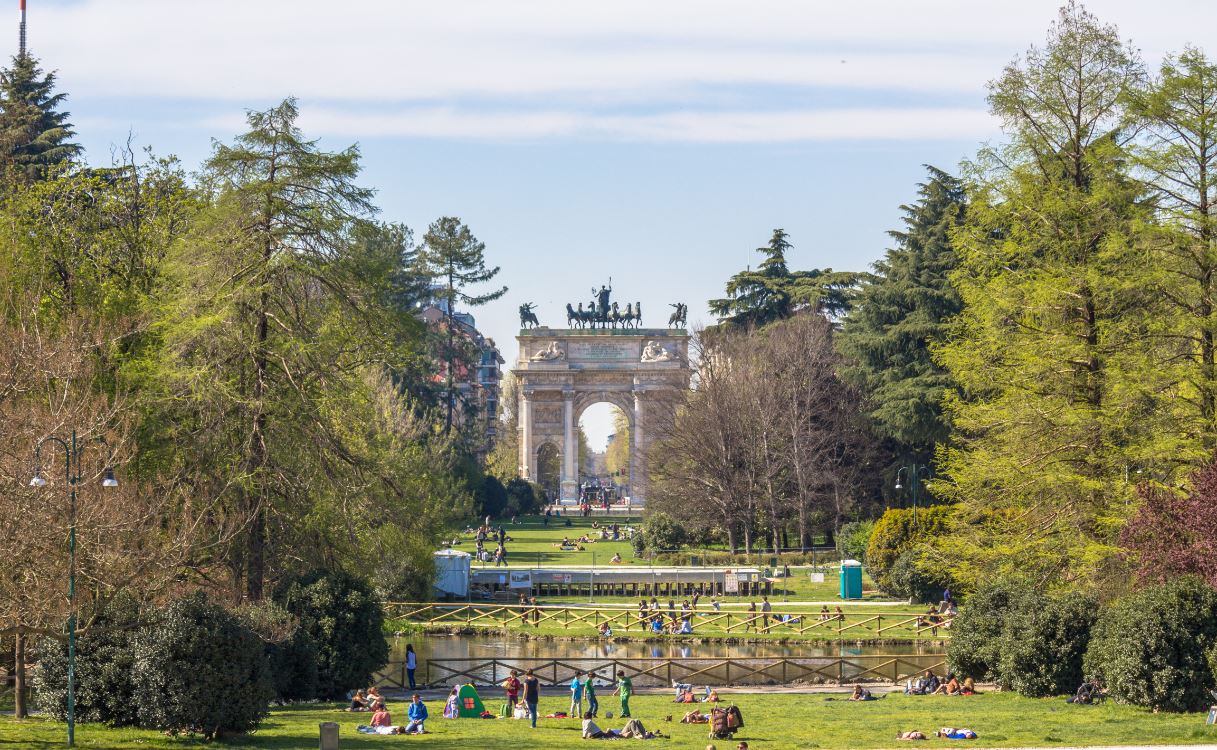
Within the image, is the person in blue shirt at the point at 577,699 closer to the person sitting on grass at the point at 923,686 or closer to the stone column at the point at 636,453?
the person sitting on grass at the point at 923,686

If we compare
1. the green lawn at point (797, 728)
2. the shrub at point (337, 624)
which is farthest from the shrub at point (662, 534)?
the green lawn at point (797, 728)

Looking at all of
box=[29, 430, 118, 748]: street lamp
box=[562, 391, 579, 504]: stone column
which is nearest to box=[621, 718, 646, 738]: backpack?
box=[29, 430, 118, 748]: street lamp

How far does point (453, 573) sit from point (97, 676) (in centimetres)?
2965

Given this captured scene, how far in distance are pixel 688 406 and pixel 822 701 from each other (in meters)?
41.5

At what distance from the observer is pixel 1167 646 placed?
29625 millimetres

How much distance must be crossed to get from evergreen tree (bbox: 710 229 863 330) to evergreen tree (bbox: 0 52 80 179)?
131 feet

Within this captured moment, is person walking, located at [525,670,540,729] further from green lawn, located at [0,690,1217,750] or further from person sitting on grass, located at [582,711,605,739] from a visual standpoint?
person sitting on grass, located at [582,711,605,739]

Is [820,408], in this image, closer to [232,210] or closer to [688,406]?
[688,406]

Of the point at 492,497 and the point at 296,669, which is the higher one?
the point at 492,497

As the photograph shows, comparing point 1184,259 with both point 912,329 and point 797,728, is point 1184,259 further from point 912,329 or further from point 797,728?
point 912,329

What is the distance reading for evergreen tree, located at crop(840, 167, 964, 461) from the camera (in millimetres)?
62844

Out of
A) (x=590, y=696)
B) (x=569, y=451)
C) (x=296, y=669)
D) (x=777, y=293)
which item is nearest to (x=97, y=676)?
(x=296, y=669)

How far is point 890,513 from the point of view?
56.6 m

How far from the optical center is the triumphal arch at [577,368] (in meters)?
123
